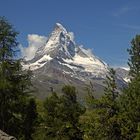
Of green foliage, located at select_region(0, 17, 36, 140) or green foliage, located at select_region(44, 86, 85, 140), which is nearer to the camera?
green foliage, located at select_region(0, 17, 36, 140)

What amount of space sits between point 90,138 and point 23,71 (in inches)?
396

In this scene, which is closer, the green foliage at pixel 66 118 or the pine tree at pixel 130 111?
the pine tree at pixel 130 111

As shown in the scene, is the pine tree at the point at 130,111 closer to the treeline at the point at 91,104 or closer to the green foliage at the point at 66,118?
the treeline at the point at 91,104

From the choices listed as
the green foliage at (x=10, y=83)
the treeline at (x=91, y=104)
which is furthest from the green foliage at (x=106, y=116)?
the green foliage at (x=10, y=83)

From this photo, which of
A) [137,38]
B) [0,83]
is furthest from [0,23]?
[137,38]

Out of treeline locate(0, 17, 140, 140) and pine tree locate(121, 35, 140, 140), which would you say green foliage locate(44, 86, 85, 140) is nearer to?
treeline locate(0, 17, 140, 140)

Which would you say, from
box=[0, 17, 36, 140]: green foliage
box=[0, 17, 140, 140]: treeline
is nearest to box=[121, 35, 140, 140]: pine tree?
box=[0, 17, 140, 140]: treeline

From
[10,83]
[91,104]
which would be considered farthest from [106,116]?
[10,83]

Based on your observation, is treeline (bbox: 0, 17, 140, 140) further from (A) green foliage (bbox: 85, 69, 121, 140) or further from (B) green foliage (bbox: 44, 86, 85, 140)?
(B) green foliage (bbox: 44, 86, 85, 140)

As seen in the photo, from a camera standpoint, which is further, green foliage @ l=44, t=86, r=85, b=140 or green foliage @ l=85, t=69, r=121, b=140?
green foliage @ l=44, t=86, r=85, b=140

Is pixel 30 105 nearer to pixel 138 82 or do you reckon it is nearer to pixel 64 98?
pixel 64 98

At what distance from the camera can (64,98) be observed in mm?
57812

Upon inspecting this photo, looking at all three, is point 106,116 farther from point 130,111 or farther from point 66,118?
point 66,118

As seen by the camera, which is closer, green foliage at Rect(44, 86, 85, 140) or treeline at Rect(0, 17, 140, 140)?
treeline at Rect(0, 17, 140, 140)
